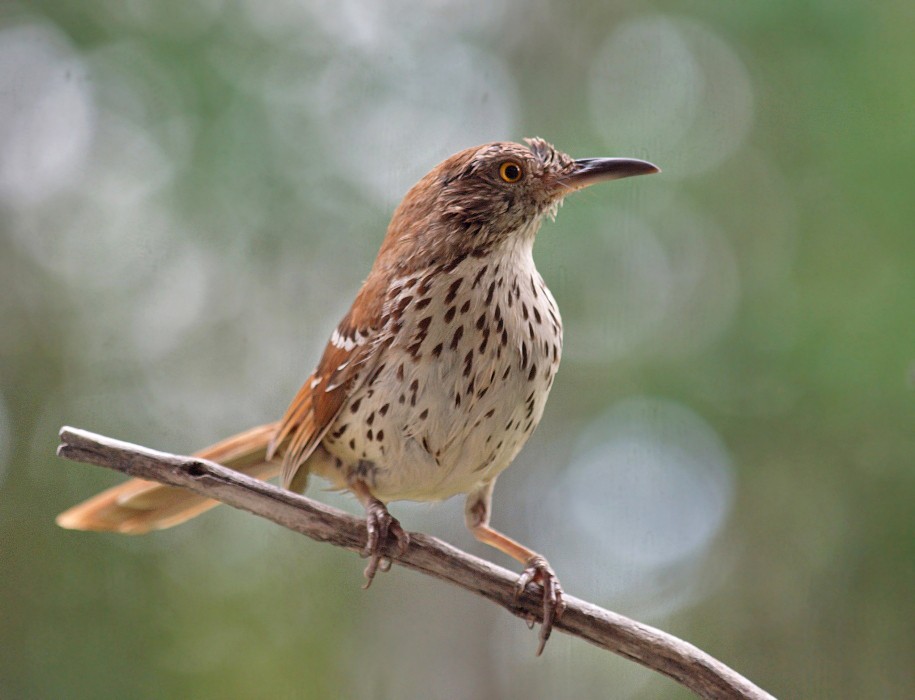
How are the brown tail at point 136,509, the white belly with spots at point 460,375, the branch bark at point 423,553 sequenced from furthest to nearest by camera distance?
the brown tail at point 136,509 → the white belly with spots at point 460,375 → the branch bark at point 423,553

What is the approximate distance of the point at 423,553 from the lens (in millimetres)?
2207

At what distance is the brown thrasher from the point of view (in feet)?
7.27

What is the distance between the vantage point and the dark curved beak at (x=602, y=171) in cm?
221

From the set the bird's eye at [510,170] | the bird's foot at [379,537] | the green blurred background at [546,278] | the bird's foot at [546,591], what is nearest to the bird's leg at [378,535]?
the bird's foot at [379,537]

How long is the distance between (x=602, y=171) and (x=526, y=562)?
99 cm

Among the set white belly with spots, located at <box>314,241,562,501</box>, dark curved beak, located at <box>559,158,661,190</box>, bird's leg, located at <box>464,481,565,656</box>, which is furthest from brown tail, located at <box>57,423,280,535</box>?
dark curved beak, located at <box>559,158,661,190</box>

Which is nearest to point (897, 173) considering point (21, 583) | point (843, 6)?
point (843, 6)

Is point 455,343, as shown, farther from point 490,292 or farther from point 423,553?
point 423,553

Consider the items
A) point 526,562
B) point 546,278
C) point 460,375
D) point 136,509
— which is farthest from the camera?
point 546,278

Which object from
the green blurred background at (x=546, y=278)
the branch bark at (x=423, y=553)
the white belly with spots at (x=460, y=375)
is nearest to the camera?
the branch bark at (x=423, y=553)

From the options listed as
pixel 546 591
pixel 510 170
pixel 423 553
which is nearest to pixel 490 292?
pixel 510 170

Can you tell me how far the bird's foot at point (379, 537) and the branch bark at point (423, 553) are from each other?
0.06 ft

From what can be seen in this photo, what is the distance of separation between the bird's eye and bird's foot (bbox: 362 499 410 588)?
86 centimetres

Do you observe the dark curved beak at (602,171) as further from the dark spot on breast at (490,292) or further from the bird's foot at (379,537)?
the bird's foot at (379,537)
